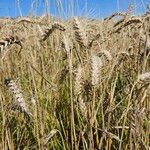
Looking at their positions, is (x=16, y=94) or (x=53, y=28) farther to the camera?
(x=53, y=28)

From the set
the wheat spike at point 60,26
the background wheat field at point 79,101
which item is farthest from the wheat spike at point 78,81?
the wheat spike at point 60,26

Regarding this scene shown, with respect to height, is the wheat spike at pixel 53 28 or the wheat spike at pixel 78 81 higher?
the wheat spike at pixel 53 28

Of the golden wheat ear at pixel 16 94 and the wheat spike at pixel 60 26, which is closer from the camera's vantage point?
the golden wheat ear at pixel 16 94

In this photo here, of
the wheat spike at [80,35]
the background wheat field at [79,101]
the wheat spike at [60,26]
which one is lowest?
the background wheat field at [79,101]

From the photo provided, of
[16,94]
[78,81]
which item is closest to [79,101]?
[78,81]

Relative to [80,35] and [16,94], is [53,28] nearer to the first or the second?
[80,35]

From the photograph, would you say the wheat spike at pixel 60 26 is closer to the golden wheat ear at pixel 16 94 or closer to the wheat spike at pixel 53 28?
the wheat spike at pixel 53 28

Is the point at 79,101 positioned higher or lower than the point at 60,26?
lower

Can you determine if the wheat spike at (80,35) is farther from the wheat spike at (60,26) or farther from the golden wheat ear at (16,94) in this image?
the golden wheat ear at (16,94)

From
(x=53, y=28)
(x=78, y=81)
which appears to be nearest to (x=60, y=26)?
(x=53, y=28)

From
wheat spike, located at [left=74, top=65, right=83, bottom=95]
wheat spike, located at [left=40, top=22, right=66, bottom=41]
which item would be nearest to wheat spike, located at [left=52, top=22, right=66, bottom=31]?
wheat spike, located at [left=40, top=22, right=66, bottom=41]

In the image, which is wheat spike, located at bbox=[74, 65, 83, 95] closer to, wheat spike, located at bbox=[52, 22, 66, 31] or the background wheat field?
the background wheat field

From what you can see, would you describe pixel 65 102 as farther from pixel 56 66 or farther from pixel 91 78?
pixel 91 78

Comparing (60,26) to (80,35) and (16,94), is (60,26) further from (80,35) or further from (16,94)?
(16,94)
